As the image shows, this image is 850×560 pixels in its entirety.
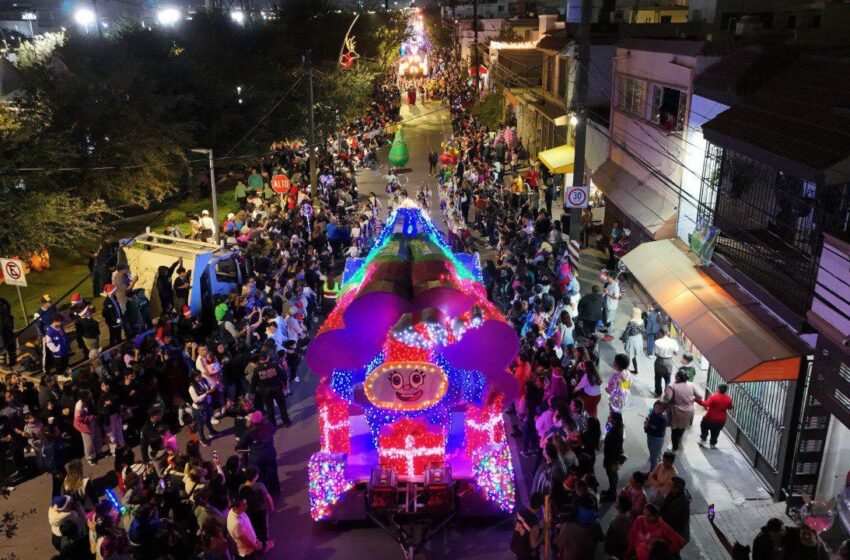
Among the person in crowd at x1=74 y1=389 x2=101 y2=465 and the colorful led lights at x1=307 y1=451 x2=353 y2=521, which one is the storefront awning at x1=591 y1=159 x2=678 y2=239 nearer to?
the colorful led lights at x1=307 y1=451 x2=353 y2=521

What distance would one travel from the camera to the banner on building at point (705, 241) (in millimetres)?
11336

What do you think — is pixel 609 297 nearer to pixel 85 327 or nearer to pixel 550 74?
pixel 85 327

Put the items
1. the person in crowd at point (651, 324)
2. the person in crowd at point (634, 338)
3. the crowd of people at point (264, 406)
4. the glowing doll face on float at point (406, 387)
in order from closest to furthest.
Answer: the crowd of people at point (264, 406), the glowing doll face on float at point (406, 387), the person in crowd at point (634, 338), the person in crowd at point (651, 324)

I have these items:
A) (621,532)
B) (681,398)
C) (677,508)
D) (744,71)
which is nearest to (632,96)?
(744,71)

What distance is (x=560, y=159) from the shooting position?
82.0ft

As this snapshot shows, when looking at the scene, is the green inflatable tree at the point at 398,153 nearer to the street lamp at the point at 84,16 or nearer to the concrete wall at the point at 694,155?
the concrete wall at the point at 694,155

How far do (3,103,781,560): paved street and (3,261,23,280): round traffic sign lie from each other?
15.0 feet

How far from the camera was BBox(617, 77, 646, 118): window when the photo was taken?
58.2ft

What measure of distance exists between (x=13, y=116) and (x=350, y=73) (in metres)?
20.8

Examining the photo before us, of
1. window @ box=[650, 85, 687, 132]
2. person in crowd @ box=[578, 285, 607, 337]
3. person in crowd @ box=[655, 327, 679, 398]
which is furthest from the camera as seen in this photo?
window @ box=[650, 85, 687, 132]

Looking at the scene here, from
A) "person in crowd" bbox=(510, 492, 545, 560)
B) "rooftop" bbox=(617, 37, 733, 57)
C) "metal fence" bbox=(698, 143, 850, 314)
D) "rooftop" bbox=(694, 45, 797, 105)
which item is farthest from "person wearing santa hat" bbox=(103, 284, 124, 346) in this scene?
"rooftop" bbox=(617, 37, 733, 57)

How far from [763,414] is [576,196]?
23.1ft

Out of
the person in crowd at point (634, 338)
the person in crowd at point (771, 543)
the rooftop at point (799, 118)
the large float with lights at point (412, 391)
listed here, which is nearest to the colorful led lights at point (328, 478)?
the large float with lights at point (412, 391)

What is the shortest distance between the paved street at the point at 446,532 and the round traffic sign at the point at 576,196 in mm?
4971
